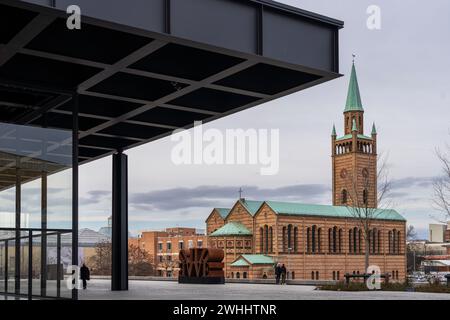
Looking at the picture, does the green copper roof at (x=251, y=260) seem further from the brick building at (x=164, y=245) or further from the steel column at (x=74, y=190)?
the steel column at (x=74, y=190)

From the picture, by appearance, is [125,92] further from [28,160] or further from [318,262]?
[318,262]

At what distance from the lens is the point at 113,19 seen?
46.0 feet

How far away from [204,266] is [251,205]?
10868 cm

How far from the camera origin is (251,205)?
5758 inches

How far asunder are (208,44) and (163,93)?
4.57m

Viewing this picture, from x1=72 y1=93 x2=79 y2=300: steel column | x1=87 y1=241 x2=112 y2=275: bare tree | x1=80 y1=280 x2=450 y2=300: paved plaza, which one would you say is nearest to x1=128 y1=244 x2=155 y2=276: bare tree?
x1=87 y1=241 x2=112 y2=275: bare tree

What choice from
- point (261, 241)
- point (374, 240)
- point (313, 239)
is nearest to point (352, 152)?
point (374, 240)

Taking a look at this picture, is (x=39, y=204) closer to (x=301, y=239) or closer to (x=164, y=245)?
(x=301, y=239)

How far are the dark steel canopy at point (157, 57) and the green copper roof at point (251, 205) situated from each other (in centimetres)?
12302

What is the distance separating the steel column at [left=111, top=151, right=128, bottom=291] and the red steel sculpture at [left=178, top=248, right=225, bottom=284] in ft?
28.2

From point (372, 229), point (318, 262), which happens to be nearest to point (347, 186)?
point (372, 229)

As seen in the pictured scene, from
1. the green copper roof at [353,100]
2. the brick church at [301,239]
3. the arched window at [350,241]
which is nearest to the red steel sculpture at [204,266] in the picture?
the brick church at [301,239]

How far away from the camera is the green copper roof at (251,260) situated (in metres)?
134

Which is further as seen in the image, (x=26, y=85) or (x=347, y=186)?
(x=347, y=186)
